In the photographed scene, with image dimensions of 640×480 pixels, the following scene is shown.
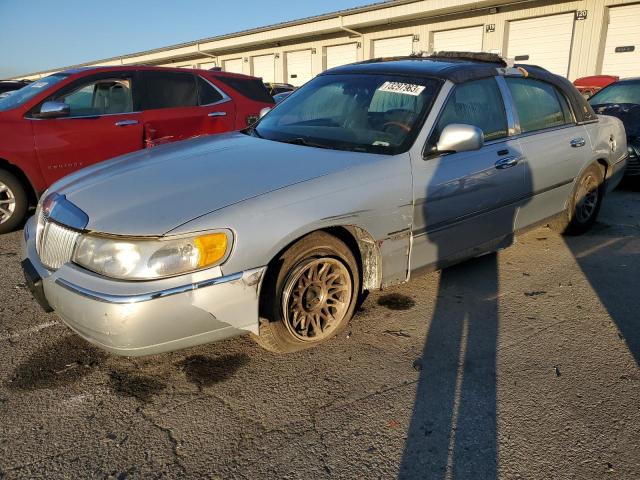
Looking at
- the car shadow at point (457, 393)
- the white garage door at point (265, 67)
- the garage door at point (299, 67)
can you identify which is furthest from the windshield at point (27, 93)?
the white garage door at point (265, 67)

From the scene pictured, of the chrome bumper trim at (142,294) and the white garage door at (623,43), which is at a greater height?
the white garage door at (623,43)

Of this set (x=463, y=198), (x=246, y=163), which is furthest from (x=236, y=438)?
(x=463, y=198)

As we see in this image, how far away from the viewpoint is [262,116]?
4.15 metres

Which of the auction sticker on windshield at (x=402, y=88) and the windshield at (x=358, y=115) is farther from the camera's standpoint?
the auction sticker on windshield at (x=402, y=88)

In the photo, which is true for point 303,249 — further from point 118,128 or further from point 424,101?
point 118,128

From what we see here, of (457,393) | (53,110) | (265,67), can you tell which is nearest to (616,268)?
(457,393)

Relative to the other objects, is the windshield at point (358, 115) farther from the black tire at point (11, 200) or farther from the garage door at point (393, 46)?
the garage door at point (393, 46)

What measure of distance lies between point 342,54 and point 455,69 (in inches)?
872

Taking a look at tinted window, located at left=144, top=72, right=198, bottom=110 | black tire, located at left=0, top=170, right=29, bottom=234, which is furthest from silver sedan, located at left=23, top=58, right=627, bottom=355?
tinted window, located at left=144, top=72, right=198, bottom=110

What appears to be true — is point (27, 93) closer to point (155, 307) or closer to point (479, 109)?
point (155, 307)

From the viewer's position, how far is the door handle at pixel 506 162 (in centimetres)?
360

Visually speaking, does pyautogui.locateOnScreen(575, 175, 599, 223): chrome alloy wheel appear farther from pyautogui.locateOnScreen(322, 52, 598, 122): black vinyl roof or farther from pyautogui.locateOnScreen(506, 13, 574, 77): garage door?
pyautogui.locateOnScreen(506, 13, 574, 77): garage door

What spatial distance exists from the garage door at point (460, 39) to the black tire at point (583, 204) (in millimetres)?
14703

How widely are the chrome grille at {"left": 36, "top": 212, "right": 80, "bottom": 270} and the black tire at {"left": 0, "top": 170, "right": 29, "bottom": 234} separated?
2.70 m
